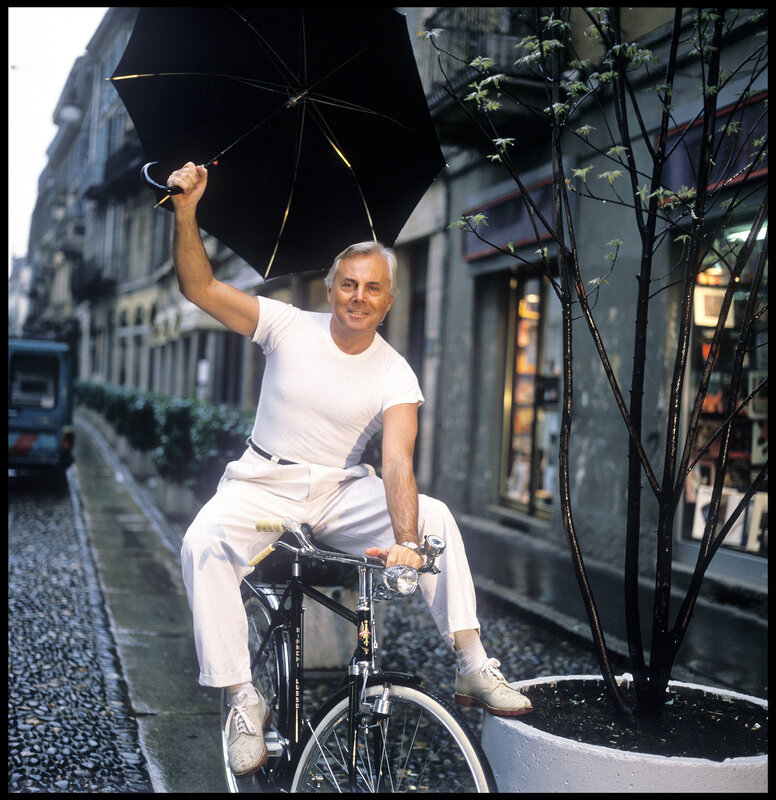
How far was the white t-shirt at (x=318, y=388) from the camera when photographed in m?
3.11

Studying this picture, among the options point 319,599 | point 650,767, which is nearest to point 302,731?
point 319,599

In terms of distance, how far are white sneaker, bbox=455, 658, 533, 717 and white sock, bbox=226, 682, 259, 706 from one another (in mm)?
620

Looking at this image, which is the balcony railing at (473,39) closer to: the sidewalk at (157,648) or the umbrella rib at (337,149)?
the sidewalk at (157,648)

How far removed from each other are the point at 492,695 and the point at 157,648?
336 cm

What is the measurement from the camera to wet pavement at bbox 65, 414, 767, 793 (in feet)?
13.6

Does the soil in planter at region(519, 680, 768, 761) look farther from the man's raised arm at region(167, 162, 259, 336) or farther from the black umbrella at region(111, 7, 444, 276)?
the black umbrella at region(111, 7, 444, 276)

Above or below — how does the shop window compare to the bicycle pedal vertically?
above

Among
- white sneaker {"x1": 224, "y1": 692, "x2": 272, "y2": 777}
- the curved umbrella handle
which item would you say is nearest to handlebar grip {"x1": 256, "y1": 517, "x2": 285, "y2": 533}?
white sneaker {"x1": 224, "y1": 692, "x2": 272, "y2": 777}

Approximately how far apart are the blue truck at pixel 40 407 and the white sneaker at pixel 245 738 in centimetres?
1150

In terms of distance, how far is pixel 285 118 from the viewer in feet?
11.0

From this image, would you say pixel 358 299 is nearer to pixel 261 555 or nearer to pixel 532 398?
pixel 261 555

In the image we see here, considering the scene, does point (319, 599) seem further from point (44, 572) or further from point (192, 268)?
point (44, 572)

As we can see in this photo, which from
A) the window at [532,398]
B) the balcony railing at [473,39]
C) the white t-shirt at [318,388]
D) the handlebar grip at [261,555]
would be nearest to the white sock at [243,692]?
the handlebar grip at [261,555]

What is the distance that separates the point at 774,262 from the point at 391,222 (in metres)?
1.65
